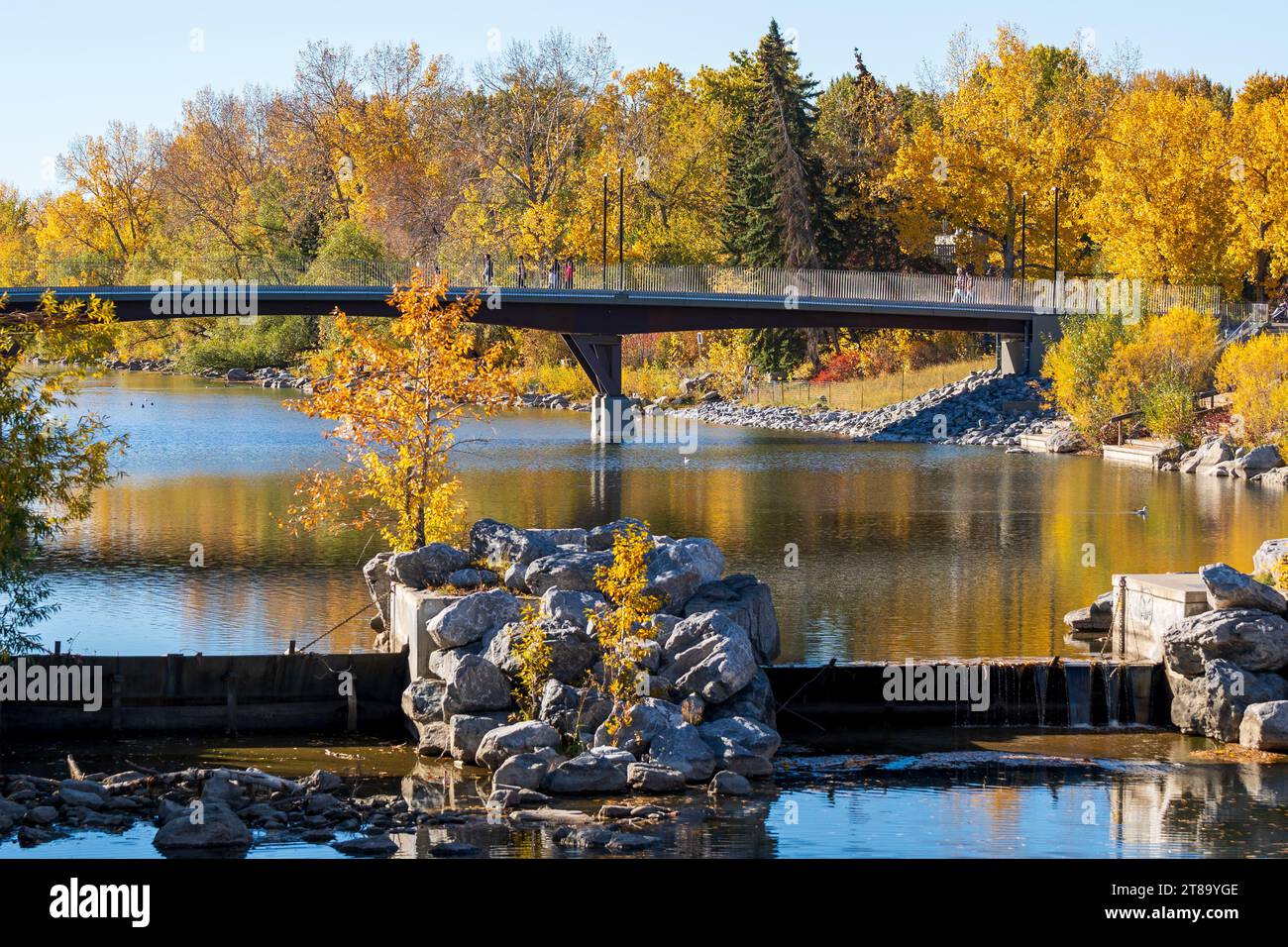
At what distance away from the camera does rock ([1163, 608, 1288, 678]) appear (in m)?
26.3

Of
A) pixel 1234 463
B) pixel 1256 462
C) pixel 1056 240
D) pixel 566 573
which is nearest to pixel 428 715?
pixel 566 573

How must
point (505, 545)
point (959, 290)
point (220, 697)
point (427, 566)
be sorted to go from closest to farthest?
point (220, 697)
point (427, 566)
point (505, 545)
point (959, 290)

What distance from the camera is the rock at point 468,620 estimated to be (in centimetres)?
2562

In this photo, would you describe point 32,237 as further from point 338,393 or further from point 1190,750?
point 1190,750

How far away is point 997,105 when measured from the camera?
94000 millimetres

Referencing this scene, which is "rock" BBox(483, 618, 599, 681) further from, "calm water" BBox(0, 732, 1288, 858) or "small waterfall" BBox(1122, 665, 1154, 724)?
"small waterfall" BBox(1122, 665, 1154, 724)

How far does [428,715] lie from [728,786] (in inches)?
204

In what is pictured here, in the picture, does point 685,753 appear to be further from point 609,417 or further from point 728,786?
point 609,417

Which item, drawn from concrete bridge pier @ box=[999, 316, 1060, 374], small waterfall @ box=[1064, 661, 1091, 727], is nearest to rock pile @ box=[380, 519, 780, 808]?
small waterfall @ box=[1064, 661, 1091, 727]

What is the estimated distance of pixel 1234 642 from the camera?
2638cm

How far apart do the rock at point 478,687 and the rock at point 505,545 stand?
11.6 ft

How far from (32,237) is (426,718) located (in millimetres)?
134198

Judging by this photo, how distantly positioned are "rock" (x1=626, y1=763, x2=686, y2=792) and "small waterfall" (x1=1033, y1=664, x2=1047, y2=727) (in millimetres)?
7600
